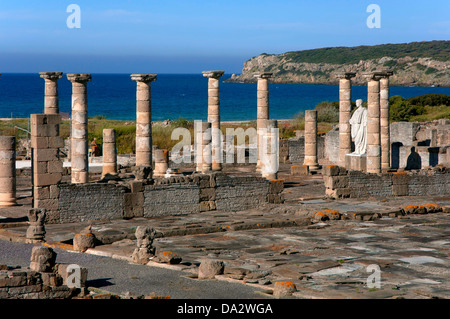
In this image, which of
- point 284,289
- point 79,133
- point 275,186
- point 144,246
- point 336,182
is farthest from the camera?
point 79,133

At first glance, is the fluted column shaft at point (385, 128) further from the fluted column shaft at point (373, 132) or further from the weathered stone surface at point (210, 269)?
the weathered stone surface at point (210, 269)

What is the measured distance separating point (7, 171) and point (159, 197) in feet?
16.6

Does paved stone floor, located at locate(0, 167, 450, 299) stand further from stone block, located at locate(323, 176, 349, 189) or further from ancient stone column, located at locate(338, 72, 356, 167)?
ancient stone column, located at locate(338, 72, 356, 167)

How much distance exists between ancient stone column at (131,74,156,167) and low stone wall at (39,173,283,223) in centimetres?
447

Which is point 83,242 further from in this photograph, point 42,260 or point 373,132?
point 373,132

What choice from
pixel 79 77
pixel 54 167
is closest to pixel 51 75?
pixel 79 77

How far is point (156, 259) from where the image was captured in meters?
15.4

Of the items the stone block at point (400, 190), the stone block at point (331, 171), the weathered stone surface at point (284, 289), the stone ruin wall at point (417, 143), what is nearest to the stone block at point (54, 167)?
the stone block at point (331, 171)

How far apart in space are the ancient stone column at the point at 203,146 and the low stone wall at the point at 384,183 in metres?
6.33

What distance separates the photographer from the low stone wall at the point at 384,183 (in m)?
25.4

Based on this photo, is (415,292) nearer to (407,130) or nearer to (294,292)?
(294,292)

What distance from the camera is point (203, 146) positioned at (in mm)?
30344

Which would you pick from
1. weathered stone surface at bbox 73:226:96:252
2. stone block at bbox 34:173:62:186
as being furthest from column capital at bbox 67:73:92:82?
weathered stone surface at bbox 73:226:96:252

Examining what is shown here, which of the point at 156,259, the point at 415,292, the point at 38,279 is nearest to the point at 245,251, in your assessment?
the point at 156,259
